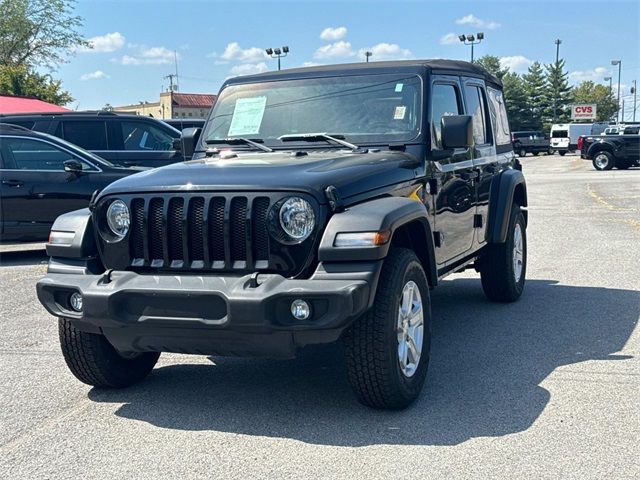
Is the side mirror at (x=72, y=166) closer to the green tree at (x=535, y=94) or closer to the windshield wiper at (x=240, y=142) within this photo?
the windshield wiper at (x=240, y=142)

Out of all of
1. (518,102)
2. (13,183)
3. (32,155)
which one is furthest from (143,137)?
(518,102)

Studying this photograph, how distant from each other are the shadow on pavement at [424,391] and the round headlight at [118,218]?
1.03 metres

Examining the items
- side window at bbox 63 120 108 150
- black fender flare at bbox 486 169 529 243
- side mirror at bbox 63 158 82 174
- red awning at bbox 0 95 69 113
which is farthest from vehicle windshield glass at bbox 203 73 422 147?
red awning at bbox 0 95 69 113

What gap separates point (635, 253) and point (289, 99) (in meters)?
6.31

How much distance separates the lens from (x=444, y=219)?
5504mm

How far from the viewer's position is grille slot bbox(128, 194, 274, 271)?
411 cm

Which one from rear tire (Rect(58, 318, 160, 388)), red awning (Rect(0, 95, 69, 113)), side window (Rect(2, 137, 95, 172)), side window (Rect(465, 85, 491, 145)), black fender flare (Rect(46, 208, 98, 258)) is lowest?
rear tire (Rect(58, 318, 160, 388))

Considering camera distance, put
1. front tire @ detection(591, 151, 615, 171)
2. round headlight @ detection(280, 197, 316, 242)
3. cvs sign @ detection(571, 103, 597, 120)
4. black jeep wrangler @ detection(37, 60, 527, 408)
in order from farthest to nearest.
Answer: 1. cvs sign @ detection(571, 103, 597, 120)
2. front tire @ detection(591, 151, 615, 171)
3. round headlight @ detection(280, 197, 316, 242)
4. black jeep wrangler @ detection(37, 60, 527, 408)

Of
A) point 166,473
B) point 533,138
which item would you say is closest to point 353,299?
point 166,473

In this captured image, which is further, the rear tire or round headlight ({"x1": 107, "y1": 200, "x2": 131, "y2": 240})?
the rear tire

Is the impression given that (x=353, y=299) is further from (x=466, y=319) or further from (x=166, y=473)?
(x=466, y=319)

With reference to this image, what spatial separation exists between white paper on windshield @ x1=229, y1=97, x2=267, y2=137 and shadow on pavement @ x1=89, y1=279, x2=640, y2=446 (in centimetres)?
162

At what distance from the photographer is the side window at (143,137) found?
40.3 ft

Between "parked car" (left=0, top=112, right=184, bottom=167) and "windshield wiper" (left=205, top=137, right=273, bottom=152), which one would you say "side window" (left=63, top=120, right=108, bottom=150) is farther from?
"windshield wiper" (left=205, top=137, right=273, bottom=152)
